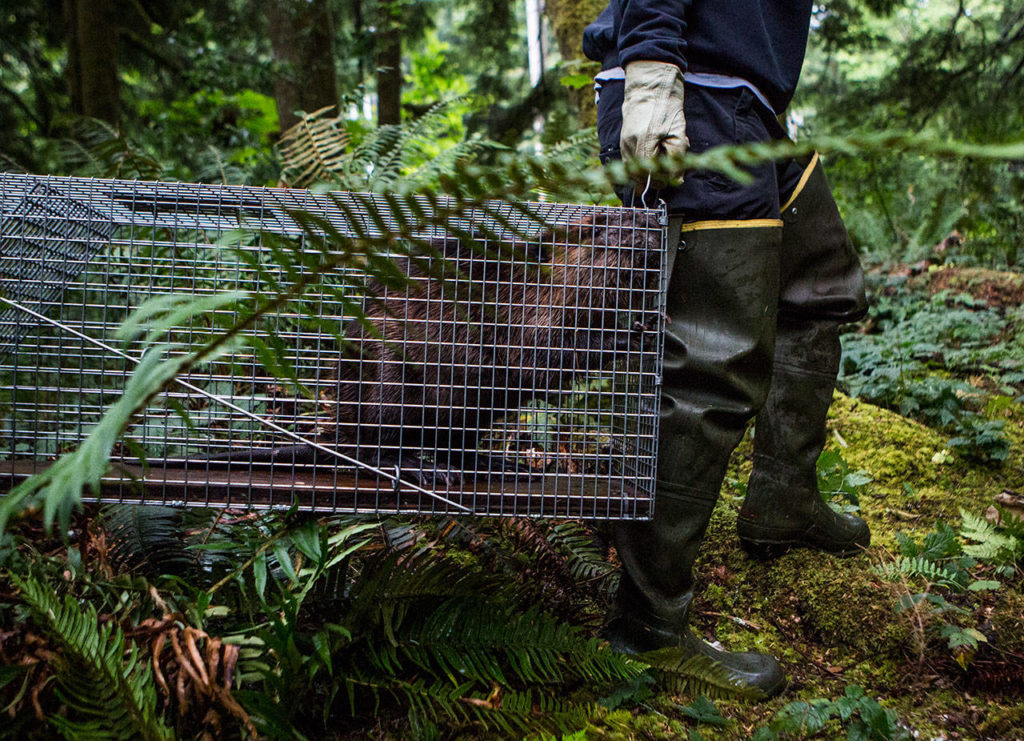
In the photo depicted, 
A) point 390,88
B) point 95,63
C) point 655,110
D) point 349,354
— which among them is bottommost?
point 349,354

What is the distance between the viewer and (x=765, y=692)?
223cm

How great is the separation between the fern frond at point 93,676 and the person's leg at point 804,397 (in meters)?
2.04

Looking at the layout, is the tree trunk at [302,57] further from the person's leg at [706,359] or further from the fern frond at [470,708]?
the fern frond at [470,708]

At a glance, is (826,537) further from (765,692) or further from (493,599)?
(493,599)

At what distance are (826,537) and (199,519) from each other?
2186 mm

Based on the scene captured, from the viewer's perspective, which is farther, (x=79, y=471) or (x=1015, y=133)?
(x=1015, y=133)

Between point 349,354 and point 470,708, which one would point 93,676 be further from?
point 349,354

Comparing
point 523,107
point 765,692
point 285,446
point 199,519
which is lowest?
point 765,692

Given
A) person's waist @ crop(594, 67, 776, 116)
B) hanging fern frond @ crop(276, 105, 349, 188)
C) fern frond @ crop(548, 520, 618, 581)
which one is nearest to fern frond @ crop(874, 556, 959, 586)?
fern frond @ crop(548, 520, 618, 581)

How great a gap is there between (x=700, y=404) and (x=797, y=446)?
65 centimetres

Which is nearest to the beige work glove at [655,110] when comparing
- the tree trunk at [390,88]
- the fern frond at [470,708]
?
the fern frond at [470,708]

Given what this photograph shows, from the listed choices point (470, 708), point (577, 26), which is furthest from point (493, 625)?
point (577, 26)

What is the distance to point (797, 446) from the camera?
8.90 feet

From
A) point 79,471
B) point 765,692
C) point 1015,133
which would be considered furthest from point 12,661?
point 1015,133
